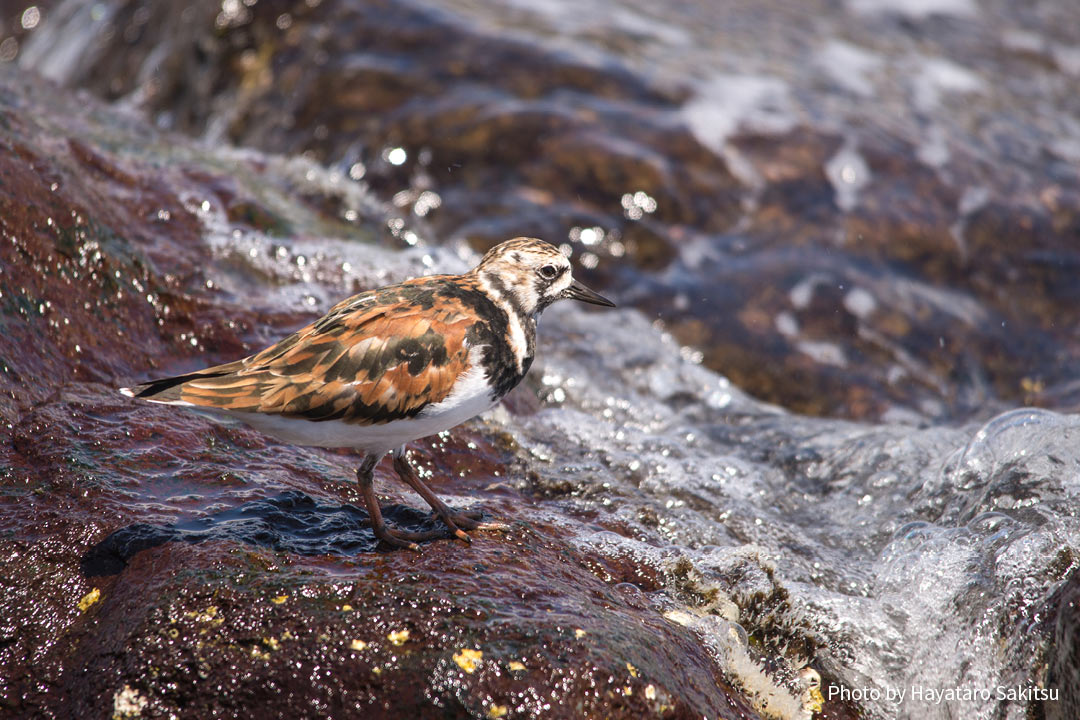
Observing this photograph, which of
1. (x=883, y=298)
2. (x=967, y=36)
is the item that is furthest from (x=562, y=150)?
(x=967, y=36)

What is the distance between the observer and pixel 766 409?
383 inches

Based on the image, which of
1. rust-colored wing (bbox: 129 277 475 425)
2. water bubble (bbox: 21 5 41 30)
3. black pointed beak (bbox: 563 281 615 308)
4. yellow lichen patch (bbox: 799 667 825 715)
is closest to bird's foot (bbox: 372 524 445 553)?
rust-colored wing (bbox: 129 277 475 425)

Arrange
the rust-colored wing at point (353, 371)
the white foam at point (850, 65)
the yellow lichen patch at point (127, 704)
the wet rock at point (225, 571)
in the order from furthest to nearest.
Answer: the white foam at point (850, 65), the rust-colored wing at point (353, 371), the wet rock at point (225, 571), the yellow lichen patch at point (127, 704)

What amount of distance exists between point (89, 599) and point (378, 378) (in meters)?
1.74

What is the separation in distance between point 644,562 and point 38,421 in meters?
3.65

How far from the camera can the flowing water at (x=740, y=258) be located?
5633 mm

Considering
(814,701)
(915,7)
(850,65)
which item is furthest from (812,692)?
(915,7)

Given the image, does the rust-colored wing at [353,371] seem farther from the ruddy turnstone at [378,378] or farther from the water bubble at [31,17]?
the water bubble at [31,17]

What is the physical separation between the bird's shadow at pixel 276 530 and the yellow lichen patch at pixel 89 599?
99mm

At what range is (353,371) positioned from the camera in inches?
193

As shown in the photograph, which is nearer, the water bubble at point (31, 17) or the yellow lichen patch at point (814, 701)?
the yellow lichen patch at point (814, 701)

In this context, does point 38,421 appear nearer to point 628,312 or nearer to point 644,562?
point 644,562

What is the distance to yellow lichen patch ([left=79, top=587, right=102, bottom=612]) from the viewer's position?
14.6 feet

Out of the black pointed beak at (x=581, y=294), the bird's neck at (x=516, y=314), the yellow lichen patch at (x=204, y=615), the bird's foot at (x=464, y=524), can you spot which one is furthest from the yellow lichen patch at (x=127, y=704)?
the black pointed beak at (x=581, y=294)
